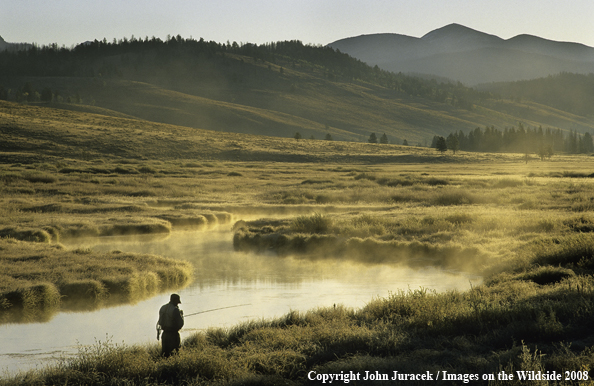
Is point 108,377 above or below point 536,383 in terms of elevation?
below

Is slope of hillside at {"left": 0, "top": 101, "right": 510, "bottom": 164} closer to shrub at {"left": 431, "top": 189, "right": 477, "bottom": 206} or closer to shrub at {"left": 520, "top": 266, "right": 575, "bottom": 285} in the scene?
shrub at {"left": 431, "top": 189, "right": 477, "bottom": 206}

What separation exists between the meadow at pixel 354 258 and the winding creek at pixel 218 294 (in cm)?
97

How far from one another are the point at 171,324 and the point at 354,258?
44.8 ft

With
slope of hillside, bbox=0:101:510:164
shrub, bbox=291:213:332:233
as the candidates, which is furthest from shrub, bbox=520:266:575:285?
slope of hillside, bbox=0:101:510:164

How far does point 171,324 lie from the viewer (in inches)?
377

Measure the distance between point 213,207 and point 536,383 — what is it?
30.3 m

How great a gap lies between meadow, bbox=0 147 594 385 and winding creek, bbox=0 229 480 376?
966 millimetres

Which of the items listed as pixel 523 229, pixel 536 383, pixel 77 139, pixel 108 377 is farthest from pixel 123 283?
pixel 77 139

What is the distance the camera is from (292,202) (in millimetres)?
39562

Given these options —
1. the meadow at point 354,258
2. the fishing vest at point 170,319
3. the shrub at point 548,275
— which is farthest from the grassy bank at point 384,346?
the shrub at point 548,275

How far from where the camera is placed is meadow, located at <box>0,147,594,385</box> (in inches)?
352

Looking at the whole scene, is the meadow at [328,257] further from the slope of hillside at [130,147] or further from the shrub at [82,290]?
the slope of hillside at [130,147]

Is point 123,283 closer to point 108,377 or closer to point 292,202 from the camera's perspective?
point 108,377

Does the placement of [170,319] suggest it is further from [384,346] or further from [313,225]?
[313,225]
